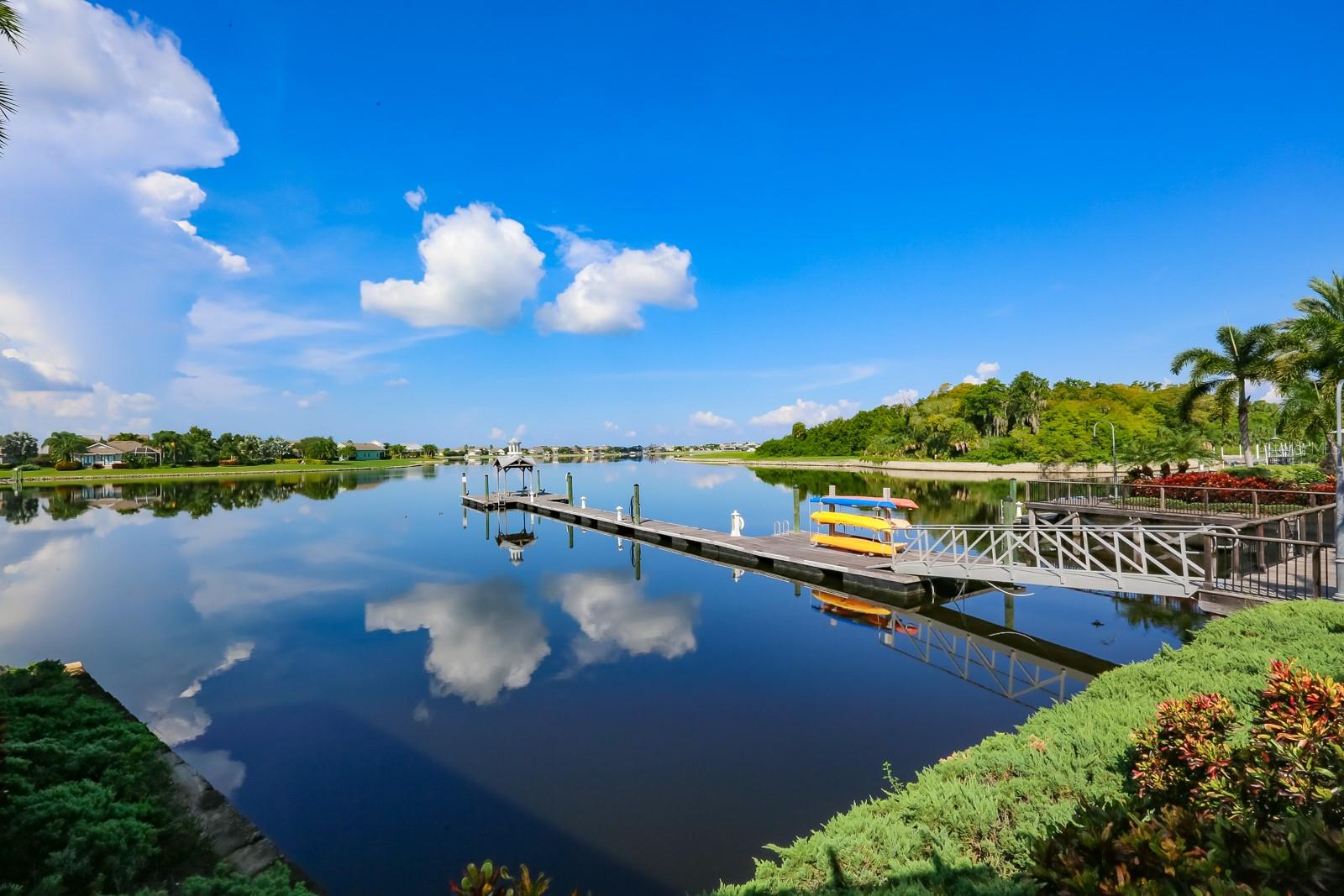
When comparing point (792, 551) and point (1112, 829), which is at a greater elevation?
point (1112, 829)

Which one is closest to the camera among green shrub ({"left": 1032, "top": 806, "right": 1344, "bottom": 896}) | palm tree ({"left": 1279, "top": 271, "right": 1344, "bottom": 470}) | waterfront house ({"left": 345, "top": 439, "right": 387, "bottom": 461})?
green shrub ({"left": 1032, "top": 806, "right": 1344, "bottom": 896})

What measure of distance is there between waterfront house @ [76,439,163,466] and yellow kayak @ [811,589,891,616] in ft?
428

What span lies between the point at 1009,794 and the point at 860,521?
15145 millimetres

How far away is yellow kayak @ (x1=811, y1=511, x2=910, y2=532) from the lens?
19156 millimetres

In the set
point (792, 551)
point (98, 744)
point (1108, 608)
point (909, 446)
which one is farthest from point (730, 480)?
point (98, 744)

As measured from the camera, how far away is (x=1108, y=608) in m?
16.3

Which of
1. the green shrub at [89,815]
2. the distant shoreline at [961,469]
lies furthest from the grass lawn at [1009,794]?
the distant shoreline at [961,469]

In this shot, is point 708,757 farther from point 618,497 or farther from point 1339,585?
point 618,497

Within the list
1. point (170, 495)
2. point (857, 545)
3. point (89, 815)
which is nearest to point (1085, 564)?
point (857, 545)

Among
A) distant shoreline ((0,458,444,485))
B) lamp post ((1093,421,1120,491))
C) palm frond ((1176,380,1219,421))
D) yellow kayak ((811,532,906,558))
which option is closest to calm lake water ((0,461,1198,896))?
yellow kayak ((811,532,906,558))

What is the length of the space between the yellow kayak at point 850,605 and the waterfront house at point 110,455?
13057cm

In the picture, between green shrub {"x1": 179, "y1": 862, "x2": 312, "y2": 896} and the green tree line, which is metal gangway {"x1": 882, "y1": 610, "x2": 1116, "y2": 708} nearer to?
green shrub {"x1": 179, "y1": 862, "x2": 312, "y2": 896}

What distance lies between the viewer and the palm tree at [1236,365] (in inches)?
1168

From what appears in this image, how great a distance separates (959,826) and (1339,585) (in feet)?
33.2
